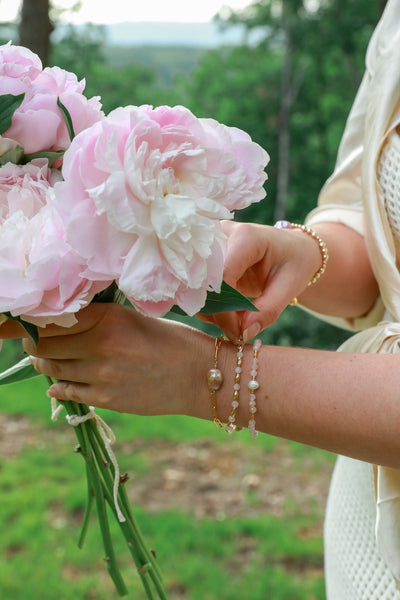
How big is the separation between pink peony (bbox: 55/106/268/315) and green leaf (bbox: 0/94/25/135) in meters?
0.15

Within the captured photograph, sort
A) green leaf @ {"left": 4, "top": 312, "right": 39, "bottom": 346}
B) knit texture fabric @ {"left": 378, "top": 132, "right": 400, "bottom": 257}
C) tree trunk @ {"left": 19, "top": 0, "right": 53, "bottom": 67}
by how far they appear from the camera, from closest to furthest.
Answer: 1. green leaf @ {"left": 4, "top": 312, "right": 39, "bottom": 346}
2. knit texture fabric @ {"left": 378, "top": 132, "right": 400, "bottom": 257}
3. tree trunk @ {"left": 19, "top": 0, "right": 53, "bottom": 67}

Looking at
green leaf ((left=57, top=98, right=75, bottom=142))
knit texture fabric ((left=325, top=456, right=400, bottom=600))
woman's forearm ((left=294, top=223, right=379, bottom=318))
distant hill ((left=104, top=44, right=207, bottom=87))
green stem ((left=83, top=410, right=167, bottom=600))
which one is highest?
green leaf ((left=57, top=98, right=75, bottom=142))

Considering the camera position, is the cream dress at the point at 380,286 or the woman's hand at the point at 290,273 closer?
the woman's hand at the point at 290,273

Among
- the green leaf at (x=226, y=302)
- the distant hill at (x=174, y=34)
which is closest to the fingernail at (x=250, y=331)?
the green leaf at (x=226, y=302)

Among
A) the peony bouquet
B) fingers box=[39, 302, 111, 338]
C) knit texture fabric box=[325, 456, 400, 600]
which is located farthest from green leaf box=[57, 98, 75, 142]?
knit texture fabric box=[325, 456, 400, 600]

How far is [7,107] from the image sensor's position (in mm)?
925

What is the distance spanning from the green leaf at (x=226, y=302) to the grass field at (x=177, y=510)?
7.15 feet

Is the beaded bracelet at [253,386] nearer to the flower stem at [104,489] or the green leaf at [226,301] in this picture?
the green leaf at [226,301]

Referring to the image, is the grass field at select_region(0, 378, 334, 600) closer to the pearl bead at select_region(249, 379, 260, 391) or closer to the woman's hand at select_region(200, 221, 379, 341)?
the woman's hand at select_region(200, 221, 379, 341)

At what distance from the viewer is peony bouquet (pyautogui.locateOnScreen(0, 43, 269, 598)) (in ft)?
2.60

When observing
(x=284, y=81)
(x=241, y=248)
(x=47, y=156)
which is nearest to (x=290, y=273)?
(x=241, y=248)

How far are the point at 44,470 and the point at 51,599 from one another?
1192 millimetres

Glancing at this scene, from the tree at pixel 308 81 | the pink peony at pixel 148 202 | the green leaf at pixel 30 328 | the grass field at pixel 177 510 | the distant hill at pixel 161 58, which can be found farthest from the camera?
the distant hill at pixel 161 58

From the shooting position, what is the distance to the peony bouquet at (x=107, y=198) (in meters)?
0.79
